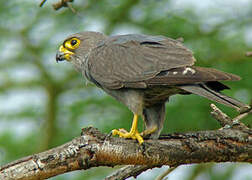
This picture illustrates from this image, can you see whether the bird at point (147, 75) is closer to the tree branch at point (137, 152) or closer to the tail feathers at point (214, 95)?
the tail feathers at point (214, 95)

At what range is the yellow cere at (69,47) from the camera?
17.2 feet

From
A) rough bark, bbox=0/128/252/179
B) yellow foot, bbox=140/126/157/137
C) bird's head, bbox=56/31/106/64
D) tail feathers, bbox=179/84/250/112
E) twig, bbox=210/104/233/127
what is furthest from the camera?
bird's head, bbox=56/31/106/64

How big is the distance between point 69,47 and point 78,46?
0.35ft

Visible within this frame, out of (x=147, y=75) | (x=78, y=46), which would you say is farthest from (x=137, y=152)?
(x=78, y=46)

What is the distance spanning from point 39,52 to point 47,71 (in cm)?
33

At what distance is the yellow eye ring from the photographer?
5.25 metres

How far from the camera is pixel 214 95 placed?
3938 mm

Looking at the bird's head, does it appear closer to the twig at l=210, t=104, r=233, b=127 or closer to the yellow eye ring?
the yellow eye ring

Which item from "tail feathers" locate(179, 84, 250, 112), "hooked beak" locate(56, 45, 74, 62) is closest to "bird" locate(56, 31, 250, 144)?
"tail feathers" locate(179, 84, 250, 112)

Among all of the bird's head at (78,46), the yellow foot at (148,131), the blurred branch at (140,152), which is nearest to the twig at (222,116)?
the blurred branch at (140,152)

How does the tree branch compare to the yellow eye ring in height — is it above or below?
below

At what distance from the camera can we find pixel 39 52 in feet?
26.1

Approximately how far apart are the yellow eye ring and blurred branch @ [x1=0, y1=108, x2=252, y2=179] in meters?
1.63

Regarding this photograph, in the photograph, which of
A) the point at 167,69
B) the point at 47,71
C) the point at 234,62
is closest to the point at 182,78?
the point at 167,69
